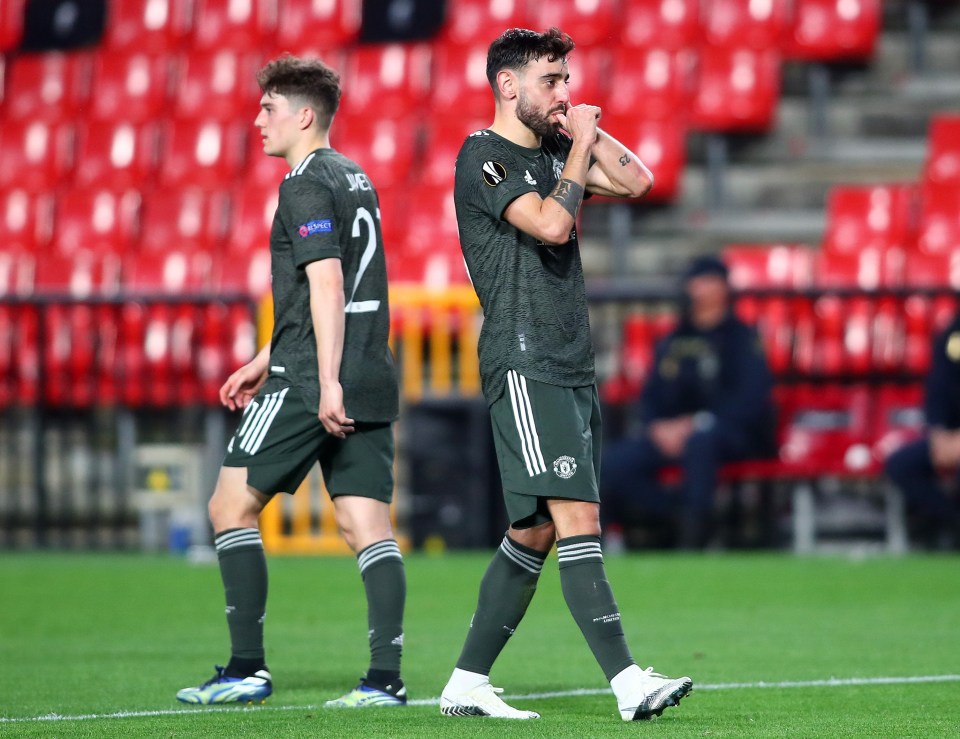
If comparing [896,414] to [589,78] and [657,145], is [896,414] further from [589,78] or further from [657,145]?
[589,78]

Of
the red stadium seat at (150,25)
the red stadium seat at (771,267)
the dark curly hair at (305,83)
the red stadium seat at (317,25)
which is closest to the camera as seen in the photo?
the dark curly hair at (305,83)

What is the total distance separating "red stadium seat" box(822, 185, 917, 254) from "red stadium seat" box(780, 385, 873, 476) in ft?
6.90

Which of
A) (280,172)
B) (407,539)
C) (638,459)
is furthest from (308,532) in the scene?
(280,172)

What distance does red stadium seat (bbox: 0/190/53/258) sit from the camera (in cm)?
1680

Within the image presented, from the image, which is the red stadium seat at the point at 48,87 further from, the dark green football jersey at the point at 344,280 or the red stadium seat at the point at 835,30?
the dark green football jersey at the point at 344,280

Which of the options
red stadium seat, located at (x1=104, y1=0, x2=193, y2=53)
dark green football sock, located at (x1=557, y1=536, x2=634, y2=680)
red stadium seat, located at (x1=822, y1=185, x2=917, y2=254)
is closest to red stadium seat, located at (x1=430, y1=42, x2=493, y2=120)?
red stadium seat, located at (x1=104, y1=0, x2=193, y2=53)

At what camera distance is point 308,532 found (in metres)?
12.0

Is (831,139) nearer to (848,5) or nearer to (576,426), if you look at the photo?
(848,5)

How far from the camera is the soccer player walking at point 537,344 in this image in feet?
15.3

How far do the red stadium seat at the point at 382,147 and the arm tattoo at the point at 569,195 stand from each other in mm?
11539

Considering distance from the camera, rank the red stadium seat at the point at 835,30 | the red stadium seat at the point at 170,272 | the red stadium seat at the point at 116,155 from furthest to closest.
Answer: the red stadium seat at the point at 116,155
the red stadium seat at the point at 835,30
the red stadium seat at the point at 170,272

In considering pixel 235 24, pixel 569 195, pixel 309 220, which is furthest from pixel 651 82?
pixel 569 195

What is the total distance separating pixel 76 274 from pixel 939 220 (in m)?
7.36

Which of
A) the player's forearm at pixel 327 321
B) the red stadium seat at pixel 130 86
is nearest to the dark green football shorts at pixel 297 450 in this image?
the player's forearm at pixel 327 321
